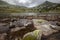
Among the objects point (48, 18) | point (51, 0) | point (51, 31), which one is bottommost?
point (51, 31)

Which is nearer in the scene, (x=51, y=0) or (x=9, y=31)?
(x=9, y=31)

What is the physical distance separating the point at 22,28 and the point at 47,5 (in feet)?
4.17

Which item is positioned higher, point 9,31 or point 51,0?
point 51,0

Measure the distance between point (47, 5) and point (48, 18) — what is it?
0.49 meters

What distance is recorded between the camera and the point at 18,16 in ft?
13.3

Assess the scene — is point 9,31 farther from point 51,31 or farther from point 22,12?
point 51,31

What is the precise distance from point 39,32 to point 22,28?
61cm

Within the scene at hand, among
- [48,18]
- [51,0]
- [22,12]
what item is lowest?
[48,18]

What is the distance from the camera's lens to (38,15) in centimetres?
410

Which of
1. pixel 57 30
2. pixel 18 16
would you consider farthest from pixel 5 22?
pixel 57 30

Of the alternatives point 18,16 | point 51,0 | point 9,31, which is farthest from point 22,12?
point 51,0

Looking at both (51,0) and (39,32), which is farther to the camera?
(51,0)

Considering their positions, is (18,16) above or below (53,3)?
below

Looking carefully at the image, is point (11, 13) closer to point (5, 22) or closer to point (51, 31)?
point (5, 22)
